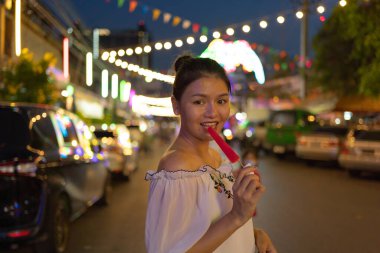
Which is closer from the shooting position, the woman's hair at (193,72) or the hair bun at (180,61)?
the woman's hair at (193,72)

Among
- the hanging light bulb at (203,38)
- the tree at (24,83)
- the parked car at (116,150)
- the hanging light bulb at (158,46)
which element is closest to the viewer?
the parked car at (116,150)

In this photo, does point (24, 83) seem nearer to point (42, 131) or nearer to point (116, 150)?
point (116, 150)

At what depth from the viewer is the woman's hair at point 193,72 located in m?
2.03

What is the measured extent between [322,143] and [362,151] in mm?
3731

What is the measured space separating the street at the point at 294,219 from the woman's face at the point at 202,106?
4561mm

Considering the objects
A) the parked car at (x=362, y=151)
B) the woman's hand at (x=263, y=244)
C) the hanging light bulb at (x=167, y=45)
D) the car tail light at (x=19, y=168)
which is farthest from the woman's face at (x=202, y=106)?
the hanging light bulb at (x=167, y=45)

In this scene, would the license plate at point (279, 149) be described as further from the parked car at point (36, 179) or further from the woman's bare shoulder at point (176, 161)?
the woman's bare shoulder at point (176, 161)

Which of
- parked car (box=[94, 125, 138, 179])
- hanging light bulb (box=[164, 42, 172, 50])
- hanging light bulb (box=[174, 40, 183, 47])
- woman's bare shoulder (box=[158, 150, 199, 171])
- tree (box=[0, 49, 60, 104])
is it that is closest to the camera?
woman's bare shoulder (box=[158, 150, 199, 171])

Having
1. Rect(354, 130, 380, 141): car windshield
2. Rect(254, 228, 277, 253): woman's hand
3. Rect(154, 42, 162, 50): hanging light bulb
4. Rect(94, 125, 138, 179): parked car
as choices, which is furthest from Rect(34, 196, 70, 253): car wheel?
Rect(154, 42, 162, 50): hanging light bulb

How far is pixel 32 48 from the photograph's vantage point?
21.5 m

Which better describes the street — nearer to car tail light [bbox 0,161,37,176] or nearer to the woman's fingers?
car tail light [bbox 0,161,37,176]

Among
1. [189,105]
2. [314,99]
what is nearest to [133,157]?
[189,105]

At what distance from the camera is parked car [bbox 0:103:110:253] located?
513 centimetres

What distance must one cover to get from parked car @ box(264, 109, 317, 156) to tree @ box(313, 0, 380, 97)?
1.84 metres
